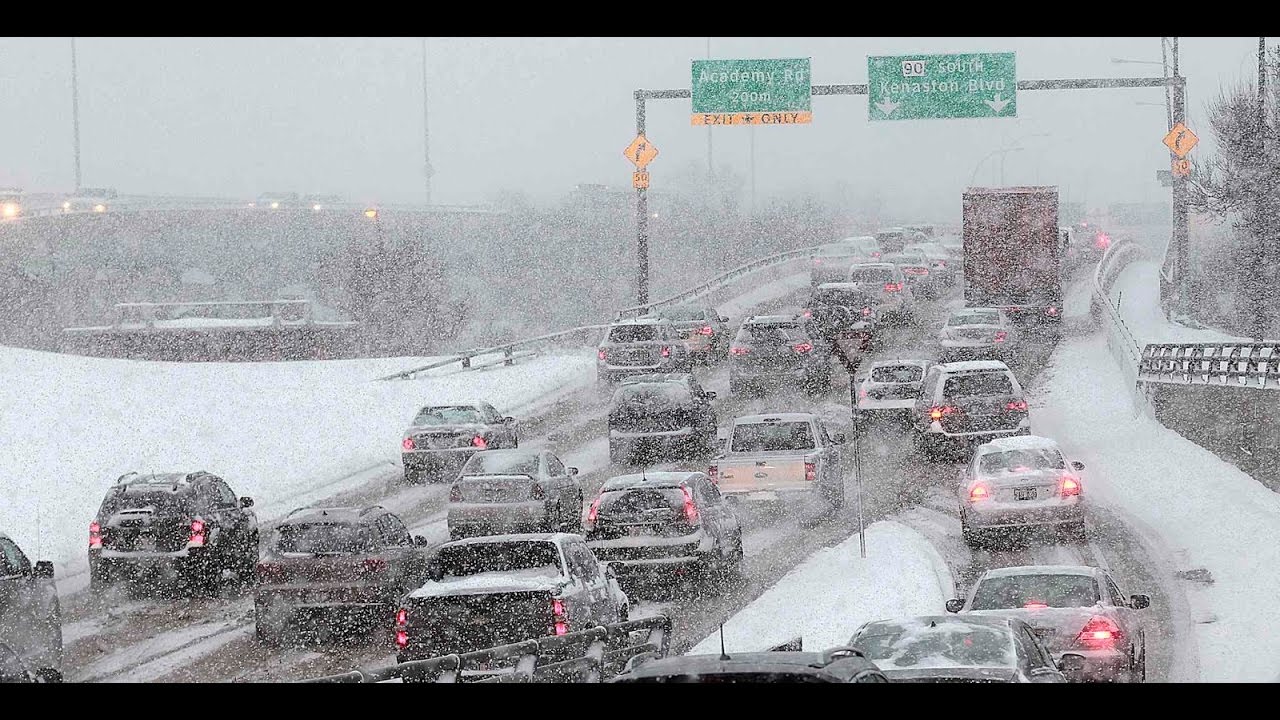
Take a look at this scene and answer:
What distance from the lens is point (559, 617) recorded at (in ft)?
44.1

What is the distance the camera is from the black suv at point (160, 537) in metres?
19.5

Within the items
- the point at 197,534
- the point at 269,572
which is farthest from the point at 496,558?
the point at 197,534

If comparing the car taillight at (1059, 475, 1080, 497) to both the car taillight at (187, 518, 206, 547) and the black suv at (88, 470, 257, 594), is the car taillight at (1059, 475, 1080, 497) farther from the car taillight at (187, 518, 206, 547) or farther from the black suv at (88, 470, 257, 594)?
the car taillight at (187, 518, 206, 547)

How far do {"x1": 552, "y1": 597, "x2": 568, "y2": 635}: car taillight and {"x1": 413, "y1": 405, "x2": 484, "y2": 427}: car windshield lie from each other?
1590 cm

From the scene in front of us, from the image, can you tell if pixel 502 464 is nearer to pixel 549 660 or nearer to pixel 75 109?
pixel 549 660

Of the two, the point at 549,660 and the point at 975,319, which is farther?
the point at 975,319

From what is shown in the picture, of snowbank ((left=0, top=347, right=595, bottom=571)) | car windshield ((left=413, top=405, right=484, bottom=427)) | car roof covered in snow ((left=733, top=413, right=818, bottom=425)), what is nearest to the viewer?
car roof covered in snow ((left=733, top=413, right=818, bottom=425))

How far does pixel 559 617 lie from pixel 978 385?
641 inches

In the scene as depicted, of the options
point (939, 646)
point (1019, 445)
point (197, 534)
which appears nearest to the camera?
point (939, 646)

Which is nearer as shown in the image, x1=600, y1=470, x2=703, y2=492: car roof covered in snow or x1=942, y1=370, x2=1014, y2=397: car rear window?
x1=600, y1=470, x2=703, y2=492: car roof covered in snow

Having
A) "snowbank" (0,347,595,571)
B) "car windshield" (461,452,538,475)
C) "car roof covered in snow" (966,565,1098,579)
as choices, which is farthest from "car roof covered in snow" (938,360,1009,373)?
"car roof covered in snow" (966,565,1098,579)

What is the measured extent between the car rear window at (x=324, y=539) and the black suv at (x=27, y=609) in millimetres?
3270

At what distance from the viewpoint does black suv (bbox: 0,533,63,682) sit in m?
13.0

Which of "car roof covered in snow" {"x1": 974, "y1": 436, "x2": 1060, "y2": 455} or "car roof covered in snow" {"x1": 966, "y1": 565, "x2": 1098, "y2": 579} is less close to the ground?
"car roof covered in snow" {"x1": 974, "y1": 436, "x2": 1060, "y2": 455}
